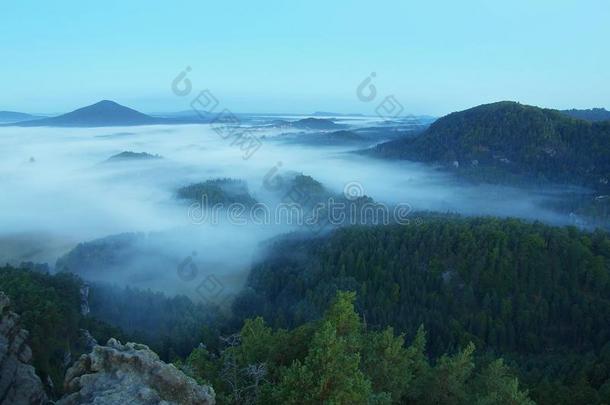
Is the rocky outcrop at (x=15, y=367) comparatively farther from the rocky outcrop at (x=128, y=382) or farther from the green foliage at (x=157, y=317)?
the green foliage at (x=157, y=317)

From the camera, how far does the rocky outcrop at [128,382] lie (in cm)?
2103

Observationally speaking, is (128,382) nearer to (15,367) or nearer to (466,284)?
(15,367)

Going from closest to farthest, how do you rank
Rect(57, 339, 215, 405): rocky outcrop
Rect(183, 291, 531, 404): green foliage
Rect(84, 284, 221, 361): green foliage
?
Rect(57, 339, 215, 405): rocky outcrop < Rect(183, 291, 531, 404): green foliage < Rect(84, 284, 221, 361): green foliage

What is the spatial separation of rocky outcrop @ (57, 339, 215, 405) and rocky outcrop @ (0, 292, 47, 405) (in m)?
19.9

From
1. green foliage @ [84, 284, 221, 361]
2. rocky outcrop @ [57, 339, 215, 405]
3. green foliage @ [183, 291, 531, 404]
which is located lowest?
green foliage @ [84, 284, 221, 361]

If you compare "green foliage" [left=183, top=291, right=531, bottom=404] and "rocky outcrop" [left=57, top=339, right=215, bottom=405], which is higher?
"rocky outcrop" [left=57, top=339, right=215, bottom=405]

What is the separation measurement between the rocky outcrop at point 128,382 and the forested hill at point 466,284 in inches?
3121

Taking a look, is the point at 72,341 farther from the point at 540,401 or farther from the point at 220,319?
the point at 540,401

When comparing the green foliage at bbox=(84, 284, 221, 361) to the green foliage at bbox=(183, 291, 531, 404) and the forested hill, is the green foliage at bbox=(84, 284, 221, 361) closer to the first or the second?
the forested hill

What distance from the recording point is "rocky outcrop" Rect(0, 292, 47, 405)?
4084cm

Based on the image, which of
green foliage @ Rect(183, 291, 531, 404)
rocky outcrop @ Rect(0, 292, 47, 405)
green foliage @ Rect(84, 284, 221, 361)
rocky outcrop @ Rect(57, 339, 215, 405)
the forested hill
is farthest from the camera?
the forested hill

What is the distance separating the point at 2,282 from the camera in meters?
82.7

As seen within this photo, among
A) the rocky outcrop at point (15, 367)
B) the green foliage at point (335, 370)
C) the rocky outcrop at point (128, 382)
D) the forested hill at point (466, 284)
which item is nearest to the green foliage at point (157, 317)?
the forested hill at point (466, 284)

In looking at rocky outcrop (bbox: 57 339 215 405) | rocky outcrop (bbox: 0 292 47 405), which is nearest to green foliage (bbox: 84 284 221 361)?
rocky outcrop (bbox: 0 292 47 405)
